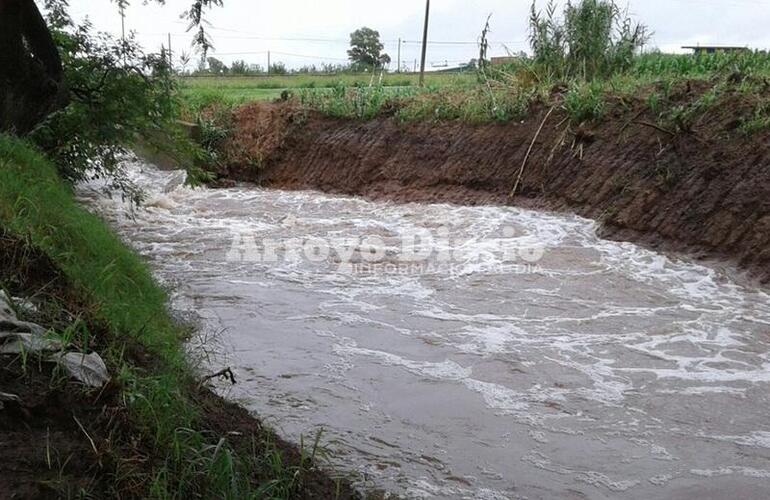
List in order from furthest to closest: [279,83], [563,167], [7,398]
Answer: [279,83]
[563,167]
[7,398]

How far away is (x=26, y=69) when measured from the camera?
8117 millimetres

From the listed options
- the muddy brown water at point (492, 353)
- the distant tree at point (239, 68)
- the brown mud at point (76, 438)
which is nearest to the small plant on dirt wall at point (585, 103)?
the muddy brown water at point (492, 353)

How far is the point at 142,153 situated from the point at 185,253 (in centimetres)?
498

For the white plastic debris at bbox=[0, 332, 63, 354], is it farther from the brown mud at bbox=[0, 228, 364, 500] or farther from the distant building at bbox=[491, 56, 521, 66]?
the distant building at bbox=[491, 56, 521, 66]

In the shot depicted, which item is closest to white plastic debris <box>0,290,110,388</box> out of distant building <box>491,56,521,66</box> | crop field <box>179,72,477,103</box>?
crop field <box>179,72,477,103</box>

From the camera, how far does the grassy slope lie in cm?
314

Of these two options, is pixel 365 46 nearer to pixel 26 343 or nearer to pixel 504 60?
pixel 504 60

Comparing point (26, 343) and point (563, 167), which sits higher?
point (26, 343)

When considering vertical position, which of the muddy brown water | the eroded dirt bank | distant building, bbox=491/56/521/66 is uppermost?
distant building, bbox=491/56/521/66

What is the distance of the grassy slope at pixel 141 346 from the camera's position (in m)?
3.14

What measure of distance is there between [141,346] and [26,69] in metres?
5.05

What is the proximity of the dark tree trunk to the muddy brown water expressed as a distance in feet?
7.56

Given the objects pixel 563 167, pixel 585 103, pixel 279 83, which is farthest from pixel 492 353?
pixel 279 83

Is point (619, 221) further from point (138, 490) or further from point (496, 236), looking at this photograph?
point (138, 490)
